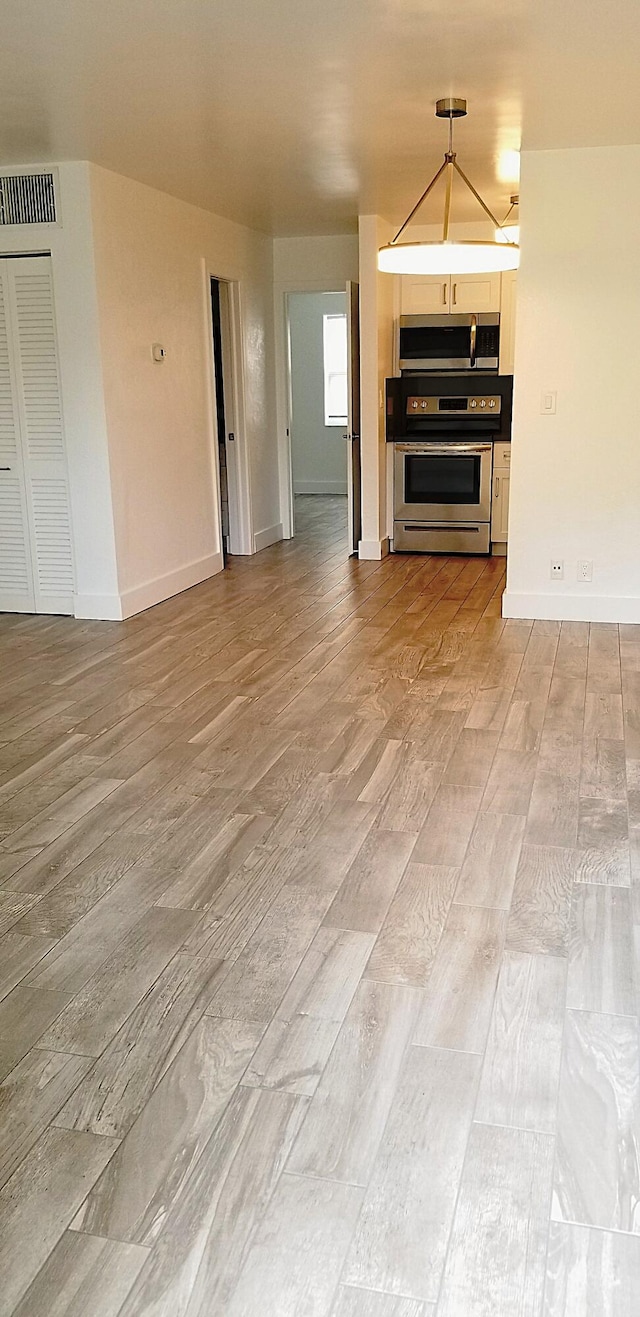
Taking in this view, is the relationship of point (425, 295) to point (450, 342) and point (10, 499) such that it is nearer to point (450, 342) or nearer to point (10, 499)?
point (450, 342)

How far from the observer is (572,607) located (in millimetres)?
5770

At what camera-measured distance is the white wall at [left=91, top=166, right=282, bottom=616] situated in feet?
18.7

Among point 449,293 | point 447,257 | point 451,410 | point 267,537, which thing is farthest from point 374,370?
point 447,257

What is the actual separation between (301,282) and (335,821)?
20.1 feet

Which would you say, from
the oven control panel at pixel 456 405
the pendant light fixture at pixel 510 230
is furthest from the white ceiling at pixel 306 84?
the oven control panel at pixel 456 405

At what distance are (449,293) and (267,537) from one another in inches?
92.6

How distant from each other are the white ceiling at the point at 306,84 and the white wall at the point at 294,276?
230 centimetres

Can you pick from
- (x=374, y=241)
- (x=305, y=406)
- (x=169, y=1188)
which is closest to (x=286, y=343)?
(x=374, y=241)

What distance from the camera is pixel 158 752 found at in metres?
3.87

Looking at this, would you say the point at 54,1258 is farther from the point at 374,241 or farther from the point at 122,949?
the point at 374,241

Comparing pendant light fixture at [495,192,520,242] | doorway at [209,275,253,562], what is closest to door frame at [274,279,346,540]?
doorway at [209,275,253,562]

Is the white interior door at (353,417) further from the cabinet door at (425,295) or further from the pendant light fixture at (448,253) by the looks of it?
the pendant light fixture at (448,253)

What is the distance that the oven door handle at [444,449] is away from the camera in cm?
775

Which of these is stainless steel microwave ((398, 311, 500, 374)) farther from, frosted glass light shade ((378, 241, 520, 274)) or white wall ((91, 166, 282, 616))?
frosted glass light shade ((378, 241, 520, 274))
